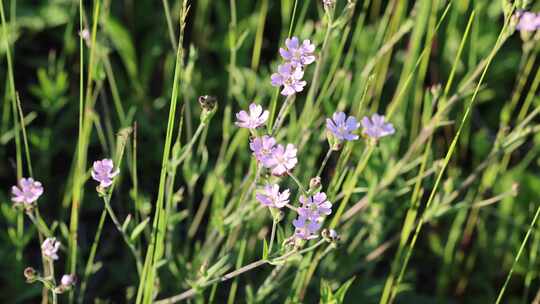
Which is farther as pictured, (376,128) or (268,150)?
(376,128)

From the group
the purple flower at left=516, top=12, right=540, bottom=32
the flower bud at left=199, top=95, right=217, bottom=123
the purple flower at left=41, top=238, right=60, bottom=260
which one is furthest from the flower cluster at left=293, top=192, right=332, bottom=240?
the purple flower at left=516, top=12, right=540, bottom=32

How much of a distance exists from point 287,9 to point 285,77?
782mm

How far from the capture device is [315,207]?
1165 millimetres

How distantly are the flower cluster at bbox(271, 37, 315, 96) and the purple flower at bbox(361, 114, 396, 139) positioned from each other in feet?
0.60

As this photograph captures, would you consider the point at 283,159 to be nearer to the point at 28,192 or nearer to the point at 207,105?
the point at 207,105

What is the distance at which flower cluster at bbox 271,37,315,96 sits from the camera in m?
1.18

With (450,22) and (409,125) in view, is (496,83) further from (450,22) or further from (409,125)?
(409,125)

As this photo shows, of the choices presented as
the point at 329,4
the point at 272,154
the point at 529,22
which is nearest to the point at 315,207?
the point at 272,154

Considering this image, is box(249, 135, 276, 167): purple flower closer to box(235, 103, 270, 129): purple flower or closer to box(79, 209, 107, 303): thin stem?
box(235, 103, 270, 129): purple flower

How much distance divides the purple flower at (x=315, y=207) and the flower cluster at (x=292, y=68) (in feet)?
0.62

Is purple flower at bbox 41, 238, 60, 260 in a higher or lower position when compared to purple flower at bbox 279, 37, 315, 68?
lower

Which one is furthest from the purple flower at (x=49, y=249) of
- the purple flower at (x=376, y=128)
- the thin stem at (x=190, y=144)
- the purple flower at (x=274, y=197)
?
the purple flower at (x=376, y=128)

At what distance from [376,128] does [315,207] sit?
25 cm

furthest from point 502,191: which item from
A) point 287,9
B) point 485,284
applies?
point 287,9
